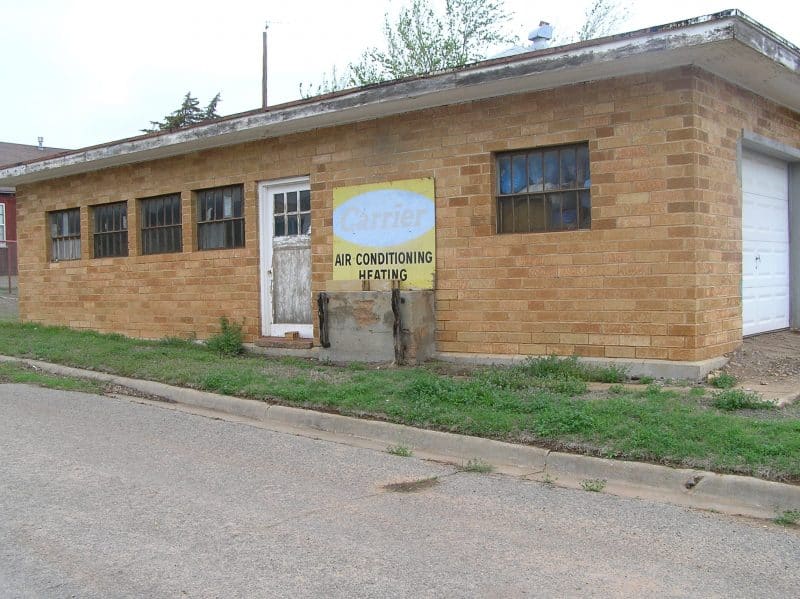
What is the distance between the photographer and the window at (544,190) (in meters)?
8.87

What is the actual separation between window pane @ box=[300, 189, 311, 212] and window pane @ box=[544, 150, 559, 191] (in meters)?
3.94

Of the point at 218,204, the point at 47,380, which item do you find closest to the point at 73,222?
the point at 218,204

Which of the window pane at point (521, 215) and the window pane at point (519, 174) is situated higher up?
the window pane at point (519, 174)

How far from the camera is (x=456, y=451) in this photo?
21.5 ft

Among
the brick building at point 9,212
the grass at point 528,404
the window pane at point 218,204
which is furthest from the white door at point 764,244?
the brick building at point 9,212

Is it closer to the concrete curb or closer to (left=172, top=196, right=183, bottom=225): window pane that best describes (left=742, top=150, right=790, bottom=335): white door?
the concrete curb

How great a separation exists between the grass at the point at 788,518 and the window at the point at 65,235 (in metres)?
13.6

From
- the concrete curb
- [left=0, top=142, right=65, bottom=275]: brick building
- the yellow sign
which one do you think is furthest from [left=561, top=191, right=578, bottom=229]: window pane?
[left=0, top=142, right=65, bottom=275]: brick building

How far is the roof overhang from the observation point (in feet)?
24.2

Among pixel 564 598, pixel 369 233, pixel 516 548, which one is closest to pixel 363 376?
pixel 369 233

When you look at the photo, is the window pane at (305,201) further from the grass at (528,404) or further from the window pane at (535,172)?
the window pane at (535,172)

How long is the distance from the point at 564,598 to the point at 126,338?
11.5 meters

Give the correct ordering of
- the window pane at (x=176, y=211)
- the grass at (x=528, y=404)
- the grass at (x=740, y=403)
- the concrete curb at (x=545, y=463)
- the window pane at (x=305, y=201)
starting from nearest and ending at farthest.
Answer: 1. the concrete curb at (x=545, y=463)
2. the grass at (x=528, y=404)
3. the grass at (x=740, y=403)
4. the window pane at (x=305, y=201)
5. the window pane at (x=176, y=211)

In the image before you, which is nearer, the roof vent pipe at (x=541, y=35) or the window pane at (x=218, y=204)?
the roof vent pipe at (x=541, y=35)
